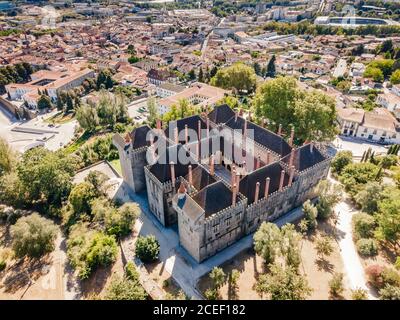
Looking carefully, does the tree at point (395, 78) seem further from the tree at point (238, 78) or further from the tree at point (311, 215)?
the tree at point (311, 215)

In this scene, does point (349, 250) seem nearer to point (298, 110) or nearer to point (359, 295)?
point (359, 295)

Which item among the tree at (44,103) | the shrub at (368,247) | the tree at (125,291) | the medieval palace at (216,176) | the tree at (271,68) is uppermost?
the medieval palace at (216,176)

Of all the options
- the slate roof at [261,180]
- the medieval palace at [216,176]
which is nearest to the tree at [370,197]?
the medieval palace at [216,176]

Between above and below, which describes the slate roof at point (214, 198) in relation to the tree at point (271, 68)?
above

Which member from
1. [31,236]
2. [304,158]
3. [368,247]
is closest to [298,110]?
[304,158]

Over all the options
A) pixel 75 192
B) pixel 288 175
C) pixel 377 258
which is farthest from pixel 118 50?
pixel 377 258
